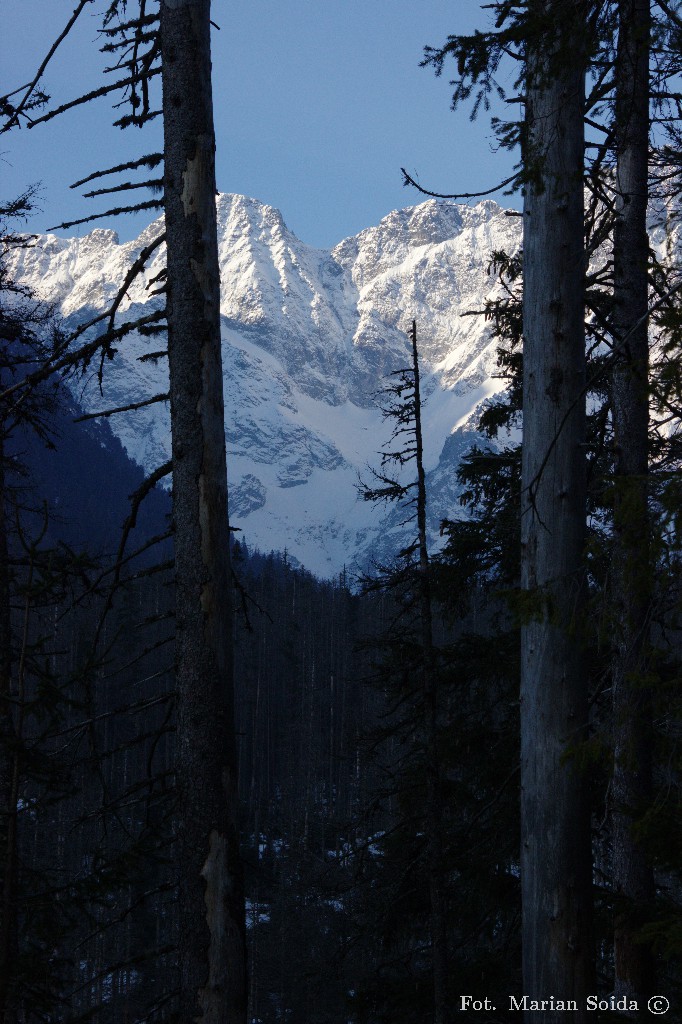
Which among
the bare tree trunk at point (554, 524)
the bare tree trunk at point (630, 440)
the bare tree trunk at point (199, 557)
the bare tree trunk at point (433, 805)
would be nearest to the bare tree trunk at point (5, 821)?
the bare tree trunk at point (199, 557)

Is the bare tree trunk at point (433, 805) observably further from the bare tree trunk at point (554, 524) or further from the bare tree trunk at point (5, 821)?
the bare tree trunk at point (554, 524)

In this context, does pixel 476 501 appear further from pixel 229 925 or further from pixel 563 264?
pixel 229 925

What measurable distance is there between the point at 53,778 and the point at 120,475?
164 metres

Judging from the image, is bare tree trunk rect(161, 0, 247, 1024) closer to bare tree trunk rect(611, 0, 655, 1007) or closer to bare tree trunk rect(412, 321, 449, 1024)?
bare tree trunk rect(611, 0, 655, 1007)

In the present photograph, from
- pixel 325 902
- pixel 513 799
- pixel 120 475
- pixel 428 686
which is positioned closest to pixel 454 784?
pixel 428 686

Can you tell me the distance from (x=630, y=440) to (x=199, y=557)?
3475mm

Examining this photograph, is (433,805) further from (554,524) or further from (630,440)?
(554,524)

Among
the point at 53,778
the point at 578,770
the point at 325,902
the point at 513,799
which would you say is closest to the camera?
the point at 578,770

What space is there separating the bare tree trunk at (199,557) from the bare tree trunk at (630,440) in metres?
2.14

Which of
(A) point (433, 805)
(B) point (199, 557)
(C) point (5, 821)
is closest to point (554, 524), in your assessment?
(B) point (199, 557)

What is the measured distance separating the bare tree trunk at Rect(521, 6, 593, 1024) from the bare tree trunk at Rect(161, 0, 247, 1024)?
4.58 feet

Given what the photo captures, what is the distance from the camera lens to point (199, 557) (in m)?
4.72

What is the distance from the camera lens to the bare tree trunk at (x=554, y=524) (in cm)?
414

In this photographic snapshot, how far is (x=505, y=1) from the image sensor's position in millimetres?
4926
